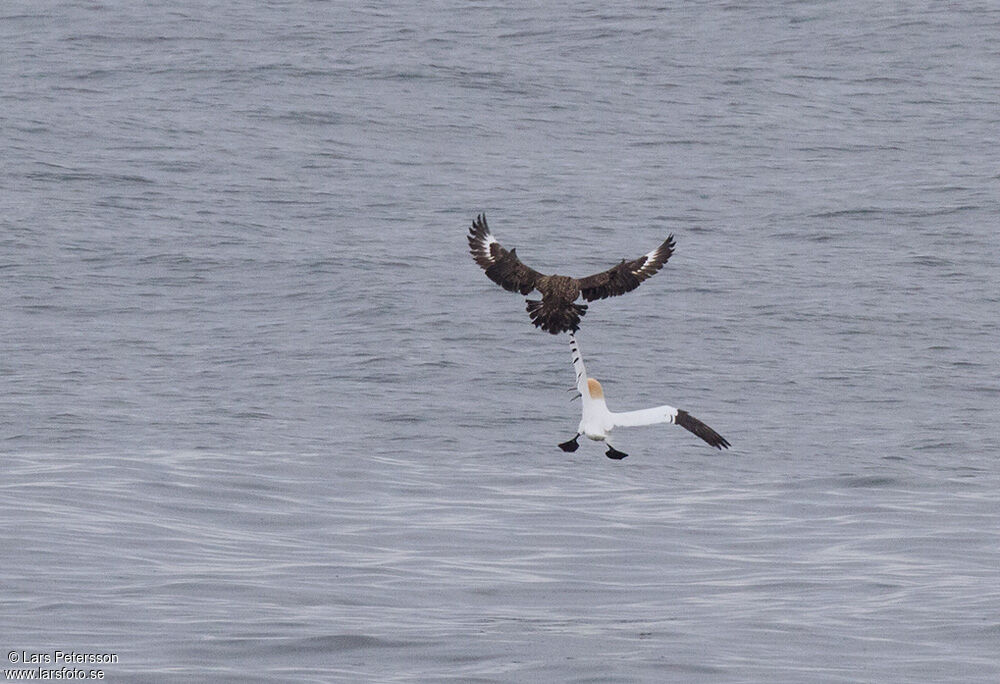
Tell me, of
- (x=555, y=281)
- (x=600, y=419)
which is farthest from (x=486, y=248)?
(x=600, y=419)

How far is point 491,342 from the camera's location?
37688 millimetres

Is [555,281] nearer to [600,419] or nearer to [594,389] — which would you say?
[594,389]

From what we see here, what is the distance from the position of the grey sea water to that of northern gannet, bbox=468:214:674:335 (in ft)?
19.3

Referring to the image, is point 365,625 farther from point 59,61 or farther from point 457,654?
point 59,61

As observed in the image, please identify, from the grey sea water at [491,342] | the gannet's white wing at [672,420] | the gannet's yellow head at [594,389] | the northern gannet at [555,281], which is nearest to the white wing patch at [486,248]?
the northern gannet at [555,281]

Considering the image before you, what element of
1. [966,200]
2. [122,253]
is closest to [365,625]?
[122,253]

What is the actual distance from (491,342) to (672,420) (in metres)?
21.4

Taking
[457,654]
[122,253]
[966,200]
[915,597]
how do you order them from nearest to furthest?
[457,654]
[915,597]
[122,253]
[966,200]

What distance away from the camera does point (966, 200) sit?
45.8 m

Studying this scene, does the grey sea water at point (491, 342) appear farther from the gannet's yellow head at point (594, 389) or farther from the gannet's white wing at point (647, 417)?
the gannet's yellow head at point (594, 389)

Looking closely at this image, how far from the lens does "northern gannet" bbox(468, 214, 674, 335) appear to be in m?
14.8

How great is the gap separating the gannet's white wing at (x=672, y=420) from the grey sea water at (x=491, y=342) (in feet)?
16.4

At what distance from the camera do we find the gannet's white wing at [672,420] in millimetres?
15906

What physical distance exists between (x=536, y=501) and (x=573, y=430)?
12.2 ft
